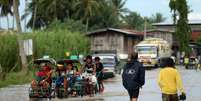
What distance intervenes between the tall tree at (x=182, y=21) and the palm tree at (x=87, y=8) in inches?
447

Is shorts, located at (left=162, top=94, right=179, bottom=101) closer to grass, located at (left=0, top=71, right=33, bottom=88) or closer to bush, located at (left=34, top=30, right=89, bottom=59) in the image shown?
grass, located at (left=0, top=71, right=33, bottom=88)

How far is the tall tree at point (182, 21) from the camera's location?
88.2m

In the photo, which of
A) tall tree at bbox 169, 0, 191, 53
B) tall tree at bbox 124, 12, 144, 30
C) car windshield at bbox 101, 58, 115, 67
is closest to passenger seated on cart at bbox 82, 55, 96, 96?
car windshield at bbox 101, 58, 115, 67

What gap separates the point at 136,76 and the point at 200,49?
91140mm

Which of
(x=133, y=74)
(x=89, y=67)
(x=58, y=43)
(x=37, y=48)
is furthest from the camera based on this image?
(x=58, y=43)

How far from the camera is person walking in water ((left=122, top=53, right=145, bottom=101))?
1394cm

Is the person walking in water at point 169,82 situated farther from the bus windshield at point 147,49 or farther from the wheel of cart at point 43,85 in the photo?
the bus windshield at point 147,49

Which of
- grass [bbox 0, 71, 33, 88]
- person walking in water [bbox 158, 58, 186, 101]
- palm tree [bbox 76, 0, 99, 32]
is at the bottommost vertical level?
grass [bbox 0, 71, 33, 88]

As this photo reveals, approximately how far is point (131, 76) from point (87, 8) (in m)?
73.5

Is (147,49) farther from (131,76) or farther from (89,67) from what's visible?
(131,76)

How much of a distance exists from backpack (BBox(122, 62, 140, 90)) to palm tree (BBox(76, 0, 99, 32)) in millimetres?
72619

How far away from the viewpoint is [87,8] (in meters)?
Result: 87.1

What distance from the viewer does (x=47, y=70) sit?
880 inches

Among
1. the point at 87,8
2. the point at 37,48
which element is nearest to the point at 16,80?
the point at 37,48
